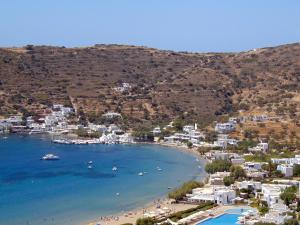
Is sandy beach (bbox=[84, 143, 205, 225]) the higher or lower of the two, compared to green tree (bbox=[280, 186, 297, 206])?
lower

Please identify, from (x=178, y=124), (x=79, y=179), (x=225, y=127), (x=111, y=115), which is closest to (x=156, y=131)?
(x=178, y=124)

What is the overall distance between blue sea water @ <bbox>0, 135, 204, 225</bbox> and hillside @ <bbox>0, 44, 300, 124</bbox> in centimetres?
1585

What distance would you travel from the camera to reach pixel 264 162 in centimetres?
6225

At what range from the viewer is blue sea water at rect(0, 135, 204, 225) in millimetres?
45969

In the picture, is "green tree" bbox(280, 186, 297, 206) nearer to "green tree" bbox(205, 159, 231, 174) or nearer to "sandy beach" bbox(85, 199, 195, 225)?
"sandy beach" bbox(85, 199, 195, 225)

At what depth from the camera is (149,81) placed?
11094 cm

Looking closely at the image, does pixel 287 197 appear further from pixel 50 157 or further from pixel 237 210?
pixel 50 157

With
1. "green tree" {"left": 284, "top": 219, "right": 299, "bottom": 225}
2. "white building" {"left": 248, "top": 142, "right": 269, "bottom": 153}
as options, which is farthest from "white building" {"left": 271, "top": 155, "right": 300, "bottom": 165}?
"green tree" {"left": 284, "top": 219, "right": 299, "bottom": 225}

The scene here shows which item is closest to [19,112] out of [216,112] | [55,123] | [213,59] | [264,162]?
[55,123]

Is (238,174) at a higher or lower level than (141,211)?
higher

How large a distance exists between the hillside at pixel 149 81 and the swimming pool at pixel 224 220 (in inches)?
1585

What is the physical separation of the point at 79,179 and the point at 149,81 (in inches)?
2092

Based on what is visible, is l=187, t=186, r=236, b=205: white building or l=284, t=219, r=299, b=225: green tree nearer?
l=284, t=219, r=299, b=225: green tree

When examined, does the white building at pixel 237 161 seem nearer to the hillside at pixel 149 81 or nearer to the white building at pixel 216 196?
the white building at pixel 216 196
